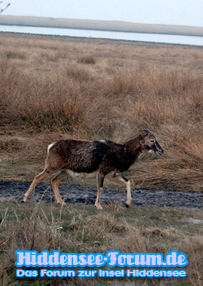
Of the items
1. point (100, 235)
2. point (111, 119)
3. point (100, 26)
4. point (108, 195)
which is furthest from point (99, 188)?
point (100, 26)

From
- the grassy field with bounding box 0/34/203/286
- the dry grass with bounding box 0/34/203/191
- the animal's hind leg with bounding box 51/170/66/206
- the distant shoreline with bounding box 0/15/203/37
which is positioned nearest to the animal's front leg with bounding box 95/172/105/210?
the grassy field with bounding box 0/34/203/286

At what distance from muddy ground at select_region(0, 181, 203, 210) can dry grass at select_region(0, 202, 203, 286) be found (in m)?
0.74

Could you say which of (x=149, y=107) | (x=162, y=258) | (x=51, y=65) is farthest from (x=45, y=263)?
(x=51, y=65)

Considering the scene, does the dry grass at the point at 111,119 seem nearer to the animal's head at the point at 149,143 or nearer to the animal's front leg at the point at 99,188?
the animal's head at the point at 149,143

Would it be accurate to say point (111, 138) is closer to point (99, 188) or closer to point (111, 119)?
point (111, 119)

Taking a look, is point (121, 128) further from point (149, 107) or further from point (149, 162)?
point (149, 162)

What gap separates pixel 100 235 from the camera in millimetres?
6809

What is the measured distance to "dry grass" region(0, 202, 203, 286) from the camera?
568 cm

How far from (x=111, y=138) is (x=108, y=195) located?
3640 mm

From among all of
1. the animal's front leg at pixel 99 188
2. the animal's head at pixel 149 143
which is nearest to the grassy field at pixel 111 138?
the animal's front leg at pixel 99 188

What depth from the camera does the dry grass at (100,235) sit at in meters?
5.68

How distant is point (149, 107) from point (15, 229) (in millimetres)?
8635

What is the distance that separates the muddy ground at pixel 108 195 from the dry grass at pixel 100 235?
2.44 feet

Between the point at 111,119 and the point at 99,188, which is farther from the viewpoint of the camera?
the point at 111,119
